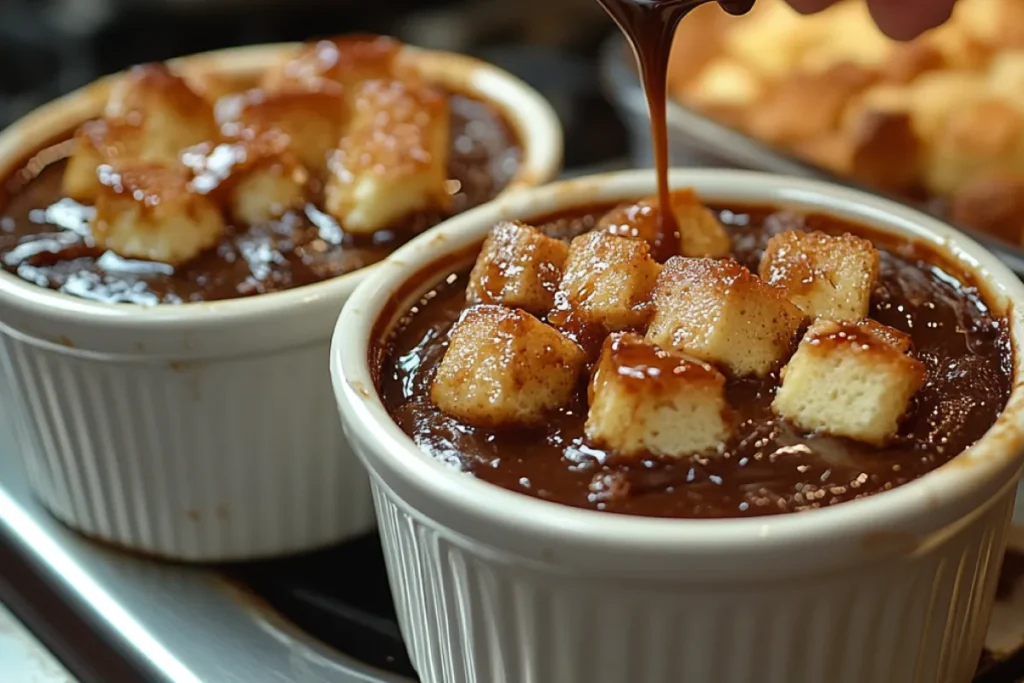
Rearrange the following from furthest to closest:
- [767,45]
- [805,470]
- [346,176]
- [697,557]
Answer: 1. [767,45]
2. [346,176]
3. [805,470]
4. [697,557]

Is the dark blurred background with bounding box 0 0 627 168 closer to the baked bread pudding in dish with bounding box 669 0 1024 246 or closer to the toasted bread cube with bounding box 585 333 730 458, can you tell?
the baked bread pudding in dish with bounding box 669 0 1024 246

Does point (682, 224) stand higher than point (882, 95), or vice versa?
point (682, 224)

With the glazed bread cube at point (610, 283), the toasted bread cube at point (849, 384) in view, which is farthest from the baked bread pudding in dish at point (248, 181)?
the toasted bread cube at point (849, 384)

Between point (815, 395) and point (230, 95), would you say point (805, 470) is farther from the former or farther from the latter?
point (230, 95)

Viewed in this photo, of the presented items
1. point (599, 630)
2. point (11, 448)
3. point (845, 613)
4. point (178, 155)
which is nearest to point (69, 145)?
point (178, 155)

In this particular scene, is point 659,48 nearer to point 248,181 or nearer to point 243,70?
point 248,181

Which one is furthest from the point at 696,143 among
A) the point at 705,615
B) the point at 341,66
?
the point at 705,615

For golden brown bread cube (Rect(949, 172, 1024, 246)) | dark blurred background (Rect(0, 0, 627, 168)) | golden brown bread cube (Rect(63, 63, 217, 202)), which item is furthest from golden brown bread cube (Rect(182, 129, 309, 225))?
dark blurred background (Rect(0, 0, 627, 168))
